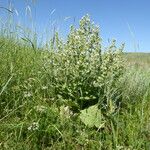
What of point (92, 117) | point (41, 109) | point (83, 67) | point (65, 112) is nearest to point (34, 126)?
point (41, 109)

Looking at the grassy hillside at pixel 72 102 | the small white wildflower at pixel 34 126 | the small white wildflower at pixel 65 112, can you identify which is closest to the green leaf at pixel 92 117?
the grassy hillside at pixel 72 102

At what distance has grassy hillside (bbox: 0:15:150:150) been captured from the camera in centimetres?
290

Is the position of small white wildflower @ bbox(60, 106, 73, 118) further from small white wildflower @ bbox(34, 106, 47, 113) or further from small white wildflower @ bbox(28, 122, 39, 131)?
small white wildflower @ bbox(28, 122, 39, 131)

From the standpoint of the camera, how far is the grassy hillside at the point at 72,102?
9.53 ft

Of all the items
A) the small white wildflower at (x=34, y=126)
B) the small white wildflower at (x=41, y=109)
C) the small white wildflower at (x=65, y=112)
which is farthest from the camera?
the small white wildflower at (x=65, y=112)

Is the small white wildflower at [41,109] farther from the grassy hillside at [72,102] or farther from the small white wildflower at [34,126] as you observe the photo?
the small white wildflower at [34,126]

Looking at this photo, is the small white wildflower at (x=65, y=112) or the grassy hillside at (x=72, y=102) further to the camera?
the small white wildflower at (x=65, y=112)

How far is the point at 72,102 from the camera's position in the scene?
3.43m

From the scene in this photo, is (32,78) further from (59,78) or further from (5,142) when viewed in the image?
(5,142)

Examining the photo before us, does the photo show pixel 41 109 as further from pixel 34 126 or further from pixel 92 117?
pixel 92 117

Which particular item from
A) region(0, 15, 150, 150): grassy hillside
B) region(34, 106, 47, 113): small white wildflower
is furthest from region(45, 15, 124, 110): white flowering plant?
region(34, 106, 47, 113): small white wildflower

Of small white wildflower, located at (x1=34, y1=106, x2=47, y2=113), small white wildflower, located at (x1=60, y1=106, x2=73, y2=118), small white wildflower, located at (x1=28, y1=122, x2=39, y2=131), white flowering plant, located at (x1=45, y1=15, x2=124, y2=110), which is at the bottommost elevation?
small white wildflower, located at (x1=28, y1=122, x2=39, y2=131)

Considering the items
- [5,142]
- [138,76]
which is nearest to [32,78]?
[5,142]

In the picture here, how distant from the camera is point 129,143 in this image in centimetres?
295
